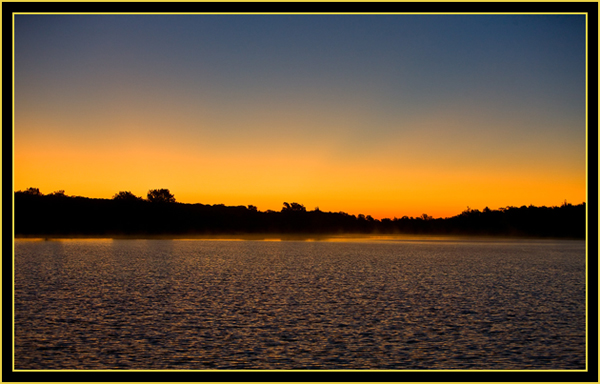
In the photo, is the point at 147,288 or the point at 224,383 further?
the point at 147,288

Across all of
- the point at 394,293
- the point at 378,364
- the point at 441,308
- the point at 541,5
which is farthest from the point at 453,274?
the point at 541,5

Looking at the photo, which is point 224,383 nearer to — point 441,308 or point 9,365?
point 9,365

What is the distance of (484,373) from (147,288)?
40154 mm

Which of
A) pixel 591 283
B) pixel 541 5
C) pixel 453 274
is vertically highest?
pixel 541 5

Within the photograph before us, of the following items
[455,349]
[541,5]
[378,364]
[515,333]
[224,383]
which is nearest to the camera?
[224,383]

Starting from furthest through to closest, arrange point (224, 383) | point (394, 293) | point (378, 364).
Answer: point (394, 293) → point (378, 364) → point (224, 383)

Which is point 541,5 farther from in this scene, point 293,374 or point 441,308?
point 441,308

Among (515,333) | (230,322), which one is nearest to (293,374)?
(230,322)

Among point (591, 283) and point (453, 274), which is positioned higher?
point (591, 283)

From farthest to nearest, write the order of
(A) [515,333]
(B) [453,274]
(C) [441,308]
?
(B) [453,274]
(C) [441,308]
(A) [515,333]

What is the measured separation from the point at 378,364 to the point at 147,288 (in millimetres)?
34774

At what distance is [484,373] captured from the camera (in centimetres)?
2114

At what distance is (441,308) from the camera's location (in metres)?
41.3

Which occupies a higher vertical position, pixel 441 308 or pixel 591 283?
pixel 591 283
